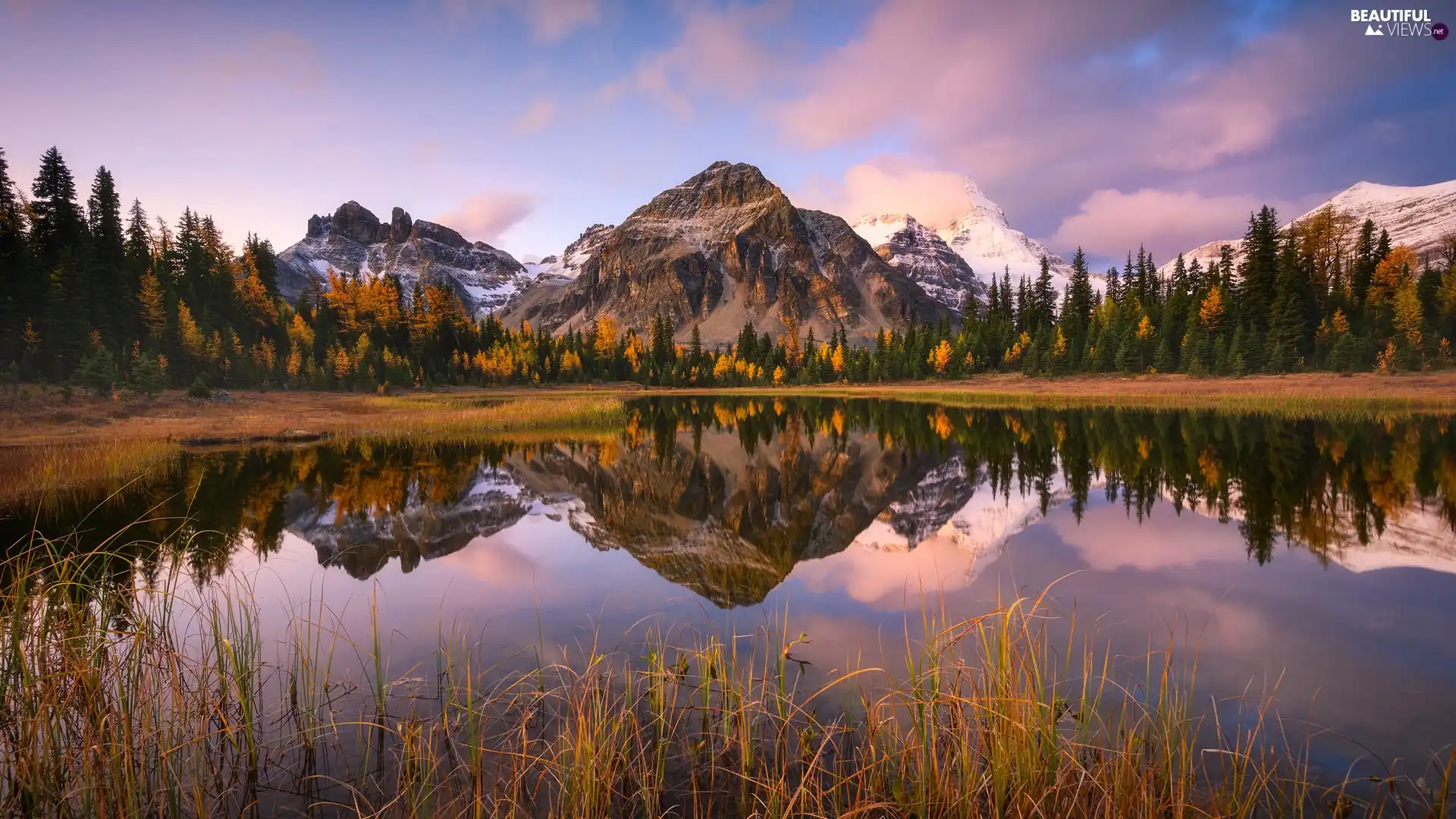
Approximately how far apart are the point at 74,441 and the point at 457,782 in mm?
40835

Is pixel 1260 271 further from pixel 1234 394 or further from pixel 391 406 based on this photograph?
pixel 391 406

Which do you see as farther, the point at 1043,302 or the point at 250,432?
the point at 1043,302

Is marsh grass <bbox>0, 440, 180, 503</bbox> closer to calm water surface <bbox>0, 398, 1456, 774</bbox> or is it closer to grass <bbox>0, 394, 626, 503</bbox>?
grass <bbox>0, 394, 626, 503</bbox>

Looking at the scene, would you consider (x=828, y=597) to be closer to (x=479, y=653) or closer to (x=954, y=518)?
(x=479, y=653)

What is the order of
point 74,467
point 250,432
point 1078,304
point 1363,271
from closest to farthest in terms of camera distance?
point 74,467 → point 250,432 → point 1363,271 → point 1078,304

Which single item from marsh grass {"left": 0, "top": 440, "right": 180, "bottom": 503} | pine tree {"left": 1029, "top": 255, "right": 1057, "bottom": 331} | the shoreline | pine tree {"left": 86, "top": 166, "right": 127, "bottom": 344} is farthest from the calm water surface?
pine tree {"left": 1029, "top": 255, "right": 1057, "bottom": 331}

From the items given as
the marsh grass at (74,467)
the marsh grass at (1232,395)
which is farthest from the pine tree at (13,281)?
the marsh grass at (1232,395)

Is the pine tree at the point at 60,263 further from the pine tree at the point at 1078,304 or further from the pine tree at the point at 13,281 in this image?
the pine tree at the point at 1078,304

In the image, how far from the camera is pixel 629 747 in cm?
591

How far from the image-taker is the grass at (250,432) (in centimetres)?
2123

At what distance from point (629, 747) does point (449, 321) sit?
133804 mm

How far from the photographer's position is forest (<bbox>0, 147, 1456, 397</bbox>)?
60688 millimetres

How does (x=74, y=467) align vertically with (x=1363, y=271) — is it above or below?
below

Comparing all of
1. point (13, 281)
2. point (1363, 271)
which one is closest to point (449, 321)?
point (13, 281)
